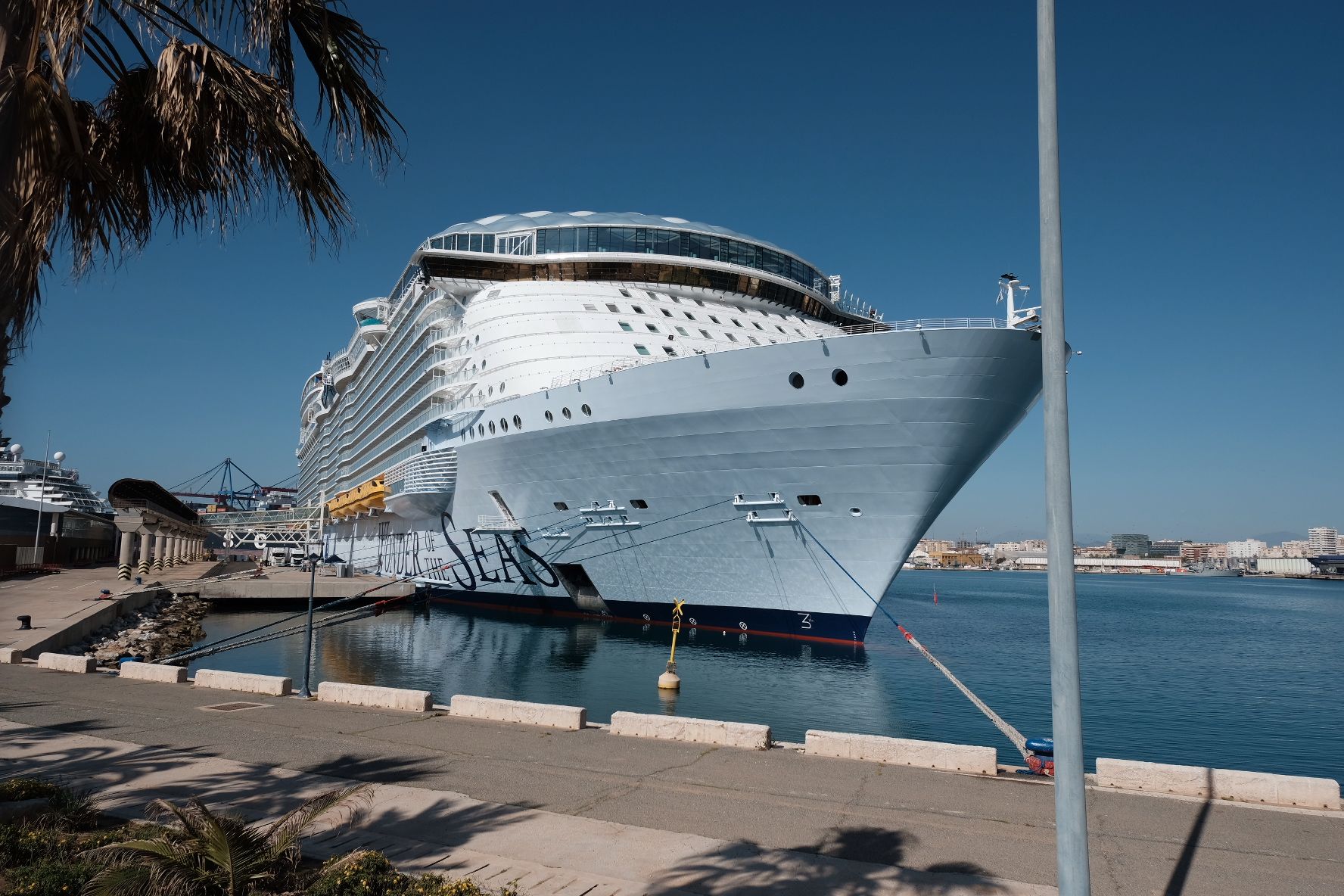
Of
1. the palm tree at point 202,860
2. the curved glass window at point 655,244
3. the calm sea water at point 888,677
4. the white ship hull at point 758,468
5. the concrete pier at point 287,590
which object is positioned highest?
the curved glass window at point 655,244

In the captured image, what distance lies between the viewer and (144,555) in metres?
50.1

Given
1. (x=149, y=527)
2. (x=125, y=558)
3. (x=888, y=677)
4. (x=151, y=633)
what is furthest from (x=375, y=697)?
(x=149, y=527)

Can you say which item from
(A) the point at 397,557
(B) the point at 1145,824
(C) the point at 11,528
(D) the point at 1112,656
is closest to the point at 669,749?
(B) the point at 1145,824

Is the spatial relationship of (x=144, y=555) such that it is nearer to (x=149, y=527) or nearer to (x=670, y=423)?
(x=149, y=527)

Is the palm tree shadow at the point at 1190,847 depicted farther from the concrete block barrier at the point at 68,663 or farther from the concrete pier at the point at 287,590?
the concrete pier at the point at 287,590

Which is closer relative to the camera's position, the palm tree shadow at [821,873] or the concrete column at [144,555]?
the palm tree shadow at [821,873]

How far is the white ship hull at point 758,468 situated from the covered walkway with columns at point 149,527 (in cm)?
2630

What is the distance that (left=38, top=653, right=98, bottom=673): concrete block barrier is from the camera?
15117 millimetres

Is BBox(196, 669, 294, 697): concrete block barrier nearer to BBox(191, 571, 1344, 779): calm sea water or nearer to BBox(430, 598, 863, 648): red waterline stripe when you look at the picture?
BBox(191, 571, 1344, 779): calm sea water

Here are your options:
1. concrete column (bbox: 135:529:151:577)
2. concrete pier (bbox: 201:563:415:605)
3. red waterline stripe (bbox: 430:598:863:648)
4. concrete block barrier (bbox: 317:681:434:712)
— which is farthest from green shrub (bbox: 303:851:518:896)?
concrete column (bbox: 135:529:151:577)

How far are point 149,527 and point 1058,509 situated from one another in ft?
177

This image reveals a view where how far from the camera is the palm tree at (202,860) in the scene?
4.73 meters

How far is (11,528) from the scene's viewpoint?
54.4m

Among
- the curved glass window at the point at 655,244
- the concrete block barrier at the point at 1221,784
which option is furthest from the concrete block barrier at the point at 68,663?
the curved glass window at the point at 655,244
